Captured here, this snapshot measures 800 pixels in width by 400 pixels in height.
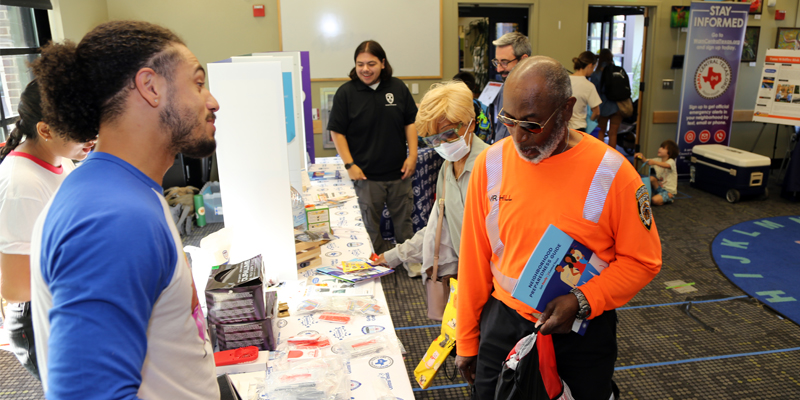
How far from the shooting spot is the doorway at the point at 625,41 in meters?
7.12

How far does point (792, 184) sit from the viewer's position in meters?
5.52

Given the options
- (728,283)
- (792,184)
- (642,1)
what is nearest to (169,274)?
(728,283)

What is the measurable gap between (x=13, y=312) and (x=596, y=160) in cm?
184

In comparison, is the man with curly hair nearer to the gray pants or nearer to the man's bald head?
the man's bald head

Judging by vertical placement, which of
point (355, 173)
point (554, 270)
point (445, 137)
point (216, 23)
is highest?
point (216, 23)

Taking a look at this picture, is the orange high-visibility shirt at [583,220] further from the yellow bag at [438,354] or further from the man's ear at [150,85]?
the man's ear at [150,85]

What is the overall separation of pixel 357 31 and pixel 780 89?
17.1ft

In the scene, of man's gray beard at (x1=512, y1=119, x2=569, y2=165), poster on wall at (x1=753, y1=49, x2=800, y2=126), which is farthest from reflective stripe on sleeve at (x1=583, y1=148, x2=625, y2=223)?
poster on wall at (x1=753, y1=49, x2=800, y2=126)

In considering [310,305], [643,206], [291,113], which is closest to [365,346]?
[310,305]

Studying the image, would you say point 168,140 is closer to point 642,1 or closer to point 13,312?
point 13,312

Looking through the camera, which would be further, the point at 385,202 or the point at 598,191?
the point at 385,202

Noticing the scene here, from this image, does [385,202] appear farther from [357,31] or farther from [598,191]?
[357,31]

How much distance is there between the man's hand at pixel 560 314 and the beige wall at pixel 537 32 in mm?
4914

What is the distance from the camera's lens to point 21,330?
1635mm
